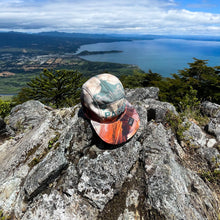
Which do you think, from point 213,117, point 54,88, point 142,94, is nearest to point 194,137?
Result: point 213,117

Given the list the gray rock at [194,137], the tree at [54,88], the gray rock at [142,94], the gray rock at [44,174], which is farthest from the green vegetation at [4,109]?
the gray rock at [194,137]

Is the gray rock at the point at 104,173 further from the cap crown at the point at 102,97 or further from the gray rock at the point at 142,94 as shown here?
the gray rock at the point at 142,94

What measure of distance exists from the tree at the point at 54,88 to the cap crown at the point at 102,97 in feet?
47.1

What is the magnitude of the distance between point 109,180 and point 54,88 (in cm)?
1797

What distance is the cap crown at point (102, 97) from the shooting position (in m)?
4.54

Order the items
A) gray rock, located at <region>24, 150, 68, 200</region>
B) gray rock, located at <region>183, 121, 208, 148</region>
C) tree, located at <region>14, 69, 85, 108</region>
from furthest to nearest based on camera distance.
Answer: tree, located at <region>14, 69, 85, 108</region>
gray rock, located at <region>183, 121, 208, 148</region>
gray rock, located at <region>24, 150, 68, 200</region>

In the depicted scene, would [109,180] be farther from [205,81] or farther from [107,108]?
[205,81]

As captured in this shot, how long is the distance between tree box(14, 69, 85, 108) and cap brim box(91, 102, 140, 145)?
14120 millimetres

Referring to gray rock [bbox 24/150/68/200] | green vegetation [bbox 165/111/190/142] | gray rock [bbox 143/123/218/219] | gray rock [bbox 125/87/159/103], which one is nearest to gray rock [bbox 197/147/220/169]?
green vegetation [bbox 165/111/190/142]

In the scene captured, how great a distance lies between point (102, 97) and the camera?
4.53 m

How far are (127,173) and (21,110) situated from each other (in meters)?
11.6

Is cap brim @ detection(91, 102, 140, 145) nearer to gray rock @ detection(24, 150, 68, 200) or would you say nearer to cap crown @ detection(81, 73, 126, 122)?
cap crown @ detection(81, 73, 126, 122)

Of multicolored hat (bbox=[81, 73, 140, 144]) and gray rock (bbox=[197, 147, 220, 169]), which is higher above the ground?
multicolored hat (bbox=[81, 73, 140, 144])

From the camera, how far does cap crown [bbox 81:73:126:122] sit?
14.9 ft
